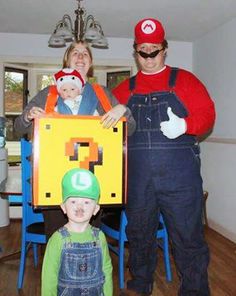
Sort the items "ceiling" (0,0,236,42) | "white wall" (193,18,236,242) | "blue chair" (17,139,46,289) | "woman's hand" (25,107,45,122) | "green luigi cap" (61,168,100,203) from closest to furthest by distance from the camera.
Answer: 1. "green luigi cap" (61,168,100,203)
2. "woman's hand" (25,107,45,122)
3. "blue chair" (17,139,46,289)
4. "ceiling" (0,0,236,42)
5. "white wall" (193,18,236,242)

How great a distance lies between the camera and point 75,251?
55.6 inches

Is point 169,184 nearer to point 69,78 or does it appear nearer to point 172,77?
point 172,77

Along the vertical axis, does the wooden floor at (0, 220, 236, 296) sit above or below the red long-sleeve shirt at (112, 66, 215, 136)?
below

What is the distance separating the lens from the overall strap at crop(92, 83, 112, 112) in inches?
63.5

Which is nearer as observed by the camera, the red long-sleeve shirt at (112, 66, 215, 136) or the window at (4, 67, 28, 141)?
the red long-sleeve shirt at (112, 66, 215, 136)

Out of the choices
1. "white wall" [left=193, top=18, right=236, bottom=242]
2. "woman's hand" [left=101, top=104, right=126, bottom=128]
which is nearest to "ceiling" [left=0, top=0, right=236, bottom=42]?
"white wall" [left=193, top=18, right=236, bottom=242]

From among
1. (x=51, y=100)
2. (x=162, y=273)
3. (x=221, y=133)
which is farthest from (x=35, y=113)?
(x=221, y=133)

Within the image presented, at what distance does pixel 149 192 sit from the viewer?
190cm

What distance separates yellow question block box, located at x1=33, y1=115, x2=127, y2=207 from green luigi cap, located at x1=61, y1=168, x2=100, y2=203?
9 cm

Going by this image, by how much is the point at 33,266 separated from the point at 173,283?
109 centimetres

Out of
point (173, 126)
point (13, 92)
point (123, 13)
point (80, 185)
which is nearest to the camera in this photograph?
point (80, 185)

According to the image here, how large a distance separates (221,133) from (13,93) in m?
2.59

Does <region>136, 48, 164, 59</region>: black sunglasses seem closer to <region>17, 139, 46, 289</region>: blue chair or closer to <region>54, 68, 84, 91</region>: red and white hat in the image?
<region>54, 68, 84, 91</region>: red and white hat

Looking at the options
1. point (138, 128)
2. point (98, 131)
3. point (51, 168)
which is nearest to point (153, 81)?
point (138, 128)
